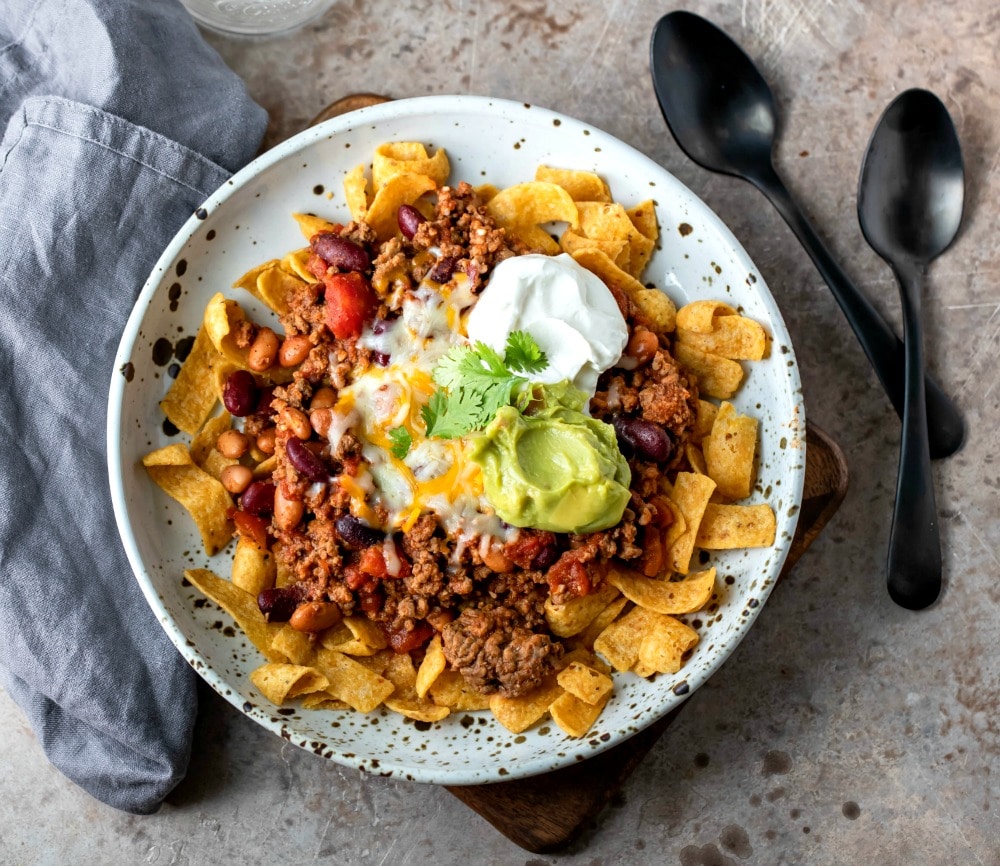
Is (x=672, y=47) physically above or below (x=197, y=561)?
above

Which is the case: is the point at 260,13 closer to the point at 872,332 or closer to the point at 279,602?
the point at 279,602

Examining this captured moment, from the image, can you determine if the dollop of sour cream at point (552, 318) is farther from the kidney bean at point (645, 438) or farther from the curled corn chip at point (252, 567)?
the curled corn chip at point (252, 567)

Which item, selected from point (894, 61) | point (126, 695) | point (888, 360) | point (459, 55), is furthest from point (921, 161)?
point (126, 695)

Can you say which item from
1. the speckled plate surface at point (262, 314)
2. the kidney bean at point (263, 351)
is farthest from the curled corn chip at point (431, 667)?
the kidney bean at point (263, 351)

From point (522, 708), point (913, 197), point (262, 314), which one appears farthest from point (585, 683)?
point (913, 197)

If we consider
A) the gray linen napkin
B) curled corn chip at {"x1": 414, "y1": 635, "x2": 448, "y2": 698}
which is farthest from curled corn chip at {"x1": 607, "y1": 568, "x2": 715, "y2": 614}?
the gray linen napkin

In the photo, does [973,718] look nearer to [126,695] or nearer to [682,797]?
[682,797]
